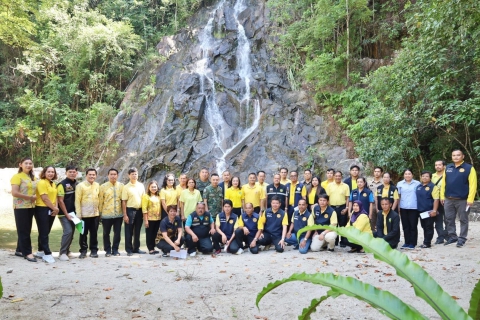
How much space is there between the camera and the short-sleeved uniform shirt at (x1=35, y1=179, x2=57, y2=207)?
614 centimetres

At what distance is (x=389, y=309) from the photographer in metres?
1.21

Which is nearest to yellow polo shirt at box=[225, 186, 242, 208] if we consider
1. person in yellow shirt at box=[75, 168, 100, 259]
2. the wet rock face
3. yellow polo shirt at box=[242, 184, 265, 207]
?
yellow polo shirt at box=[242, 184, 265, 207]

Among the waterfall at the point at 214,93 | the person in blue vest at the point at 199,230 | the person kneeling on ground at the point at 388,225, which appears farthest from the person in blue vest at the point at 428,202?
the waterfall at the point at 214,93

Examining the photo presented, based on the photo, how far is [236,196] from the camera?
7.96 m

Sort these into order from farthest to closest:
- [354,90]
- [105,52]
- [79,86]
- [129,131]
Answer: [79,86]
[105,52]
[129,131]
[354,90]

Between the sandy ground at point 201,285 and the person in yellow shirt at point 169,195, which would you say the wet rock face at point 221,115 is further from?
the sandy ground at point 201,285

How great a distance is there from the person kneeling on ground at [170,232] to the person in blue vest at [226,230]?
690mm

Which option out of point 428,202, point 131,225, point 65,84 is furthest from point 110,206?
point 65,84

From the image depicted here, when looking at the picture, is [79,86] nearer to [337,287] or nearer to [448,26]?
[448,26]

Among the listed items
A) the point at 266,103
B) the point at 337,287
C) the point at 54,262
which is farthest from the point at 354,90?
the point at 337,287

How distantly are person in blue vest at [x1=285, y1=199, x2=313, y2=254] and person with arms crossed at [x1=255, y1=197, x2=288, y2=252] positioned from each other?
17cm

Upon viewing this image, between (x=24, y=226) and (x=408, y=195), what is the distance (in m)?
6.66

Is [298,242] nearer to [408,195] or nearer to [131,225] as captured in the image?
[408,195]

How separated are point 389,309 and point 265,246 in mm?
6499
